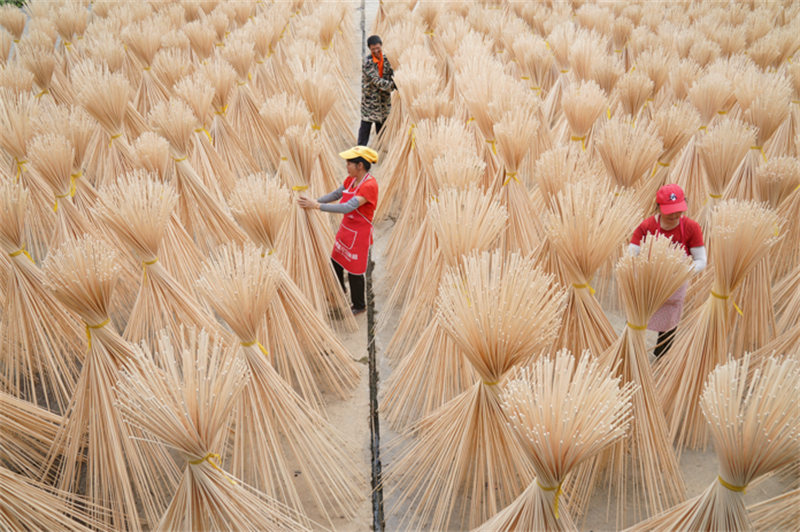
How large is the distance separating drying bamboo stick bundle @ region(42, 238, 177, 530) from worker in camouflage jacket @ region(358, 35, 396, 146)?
2631mm

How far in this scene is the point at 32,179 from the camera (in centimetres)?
259

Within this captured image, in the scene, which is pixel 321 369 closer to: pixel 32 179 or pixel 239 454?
pixel 239 454

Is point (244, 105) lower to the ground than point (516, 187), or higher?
higher

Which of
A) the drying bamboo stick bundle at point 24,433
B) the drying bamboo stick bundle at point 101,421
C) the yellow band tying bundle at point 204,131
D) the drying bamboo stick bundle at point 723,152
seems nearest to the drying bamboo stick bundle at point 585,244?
the drying bamboo stick bundle at point 723,152

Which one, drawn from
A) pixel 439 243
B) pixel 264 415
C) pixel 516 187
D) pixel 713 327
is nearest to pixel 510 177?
pixel 516 187

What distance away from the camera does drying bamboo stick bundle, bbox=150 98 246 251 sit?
107 inches

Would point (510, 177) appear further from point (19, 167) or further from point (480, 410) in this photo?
point (19, 167)

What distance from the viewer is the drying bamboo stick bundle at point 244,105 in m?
3.75

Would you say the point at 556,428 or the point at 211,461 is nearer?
the point at 556,428

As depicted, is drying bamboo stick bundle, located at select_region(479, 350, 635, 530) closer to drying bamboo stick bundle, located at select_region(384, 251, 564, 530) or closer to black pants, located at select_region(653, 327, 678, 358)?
drying bamboo stick bundle, located at select_region(384, 251, 564, 530)

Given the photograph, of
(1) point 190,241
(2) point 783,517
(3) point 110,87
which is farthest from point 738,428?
(3) point 110,87

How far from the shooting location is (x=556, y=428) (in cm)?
103

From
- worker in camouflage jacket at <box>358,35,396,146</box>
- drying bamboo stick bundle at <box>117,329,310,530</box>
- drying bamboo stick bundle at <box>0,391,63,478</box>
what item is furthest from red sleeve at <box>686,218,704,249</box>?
worker in camouflage jacket at <box>358,35,396,146</box>

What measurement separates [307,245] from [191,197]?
77 centimetres
